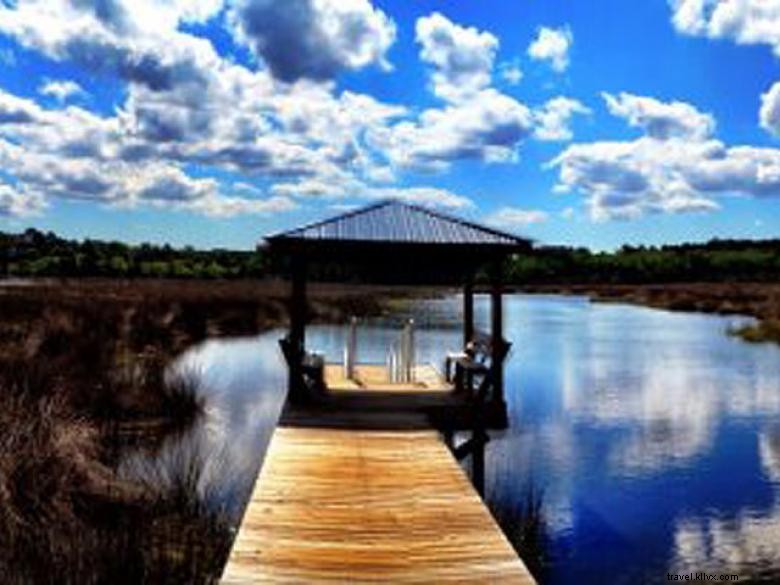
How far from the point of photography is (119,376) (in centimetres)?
1989

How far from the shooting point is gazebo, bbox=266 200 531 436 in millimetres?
14703

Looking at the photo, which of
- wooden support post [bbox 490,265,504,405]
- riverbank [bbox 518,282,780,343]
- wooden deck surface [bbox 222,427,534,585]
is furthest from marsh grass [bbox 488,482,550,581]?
riverbank [bbox 518,282,780,343]

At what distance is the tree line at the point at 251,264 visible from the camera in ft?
348

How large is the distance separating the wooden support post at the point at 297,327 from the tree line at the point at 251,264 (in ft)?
283

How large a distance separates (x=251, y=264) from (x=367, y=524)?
349ft

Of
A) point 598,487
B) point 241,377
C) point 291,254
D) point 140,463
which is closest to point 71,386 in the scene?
point 140,463

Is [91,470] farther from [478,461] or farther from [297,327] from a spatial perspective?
[478,461]

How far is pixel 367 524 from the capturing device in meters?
8.73

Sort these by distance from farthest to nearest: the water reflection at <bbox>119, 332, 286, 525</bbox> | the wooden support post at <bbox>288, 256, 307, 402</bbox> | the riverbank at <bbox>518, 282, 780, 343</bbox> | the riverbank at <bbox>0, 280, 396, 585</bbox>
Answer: the riverbank at <bbox>518, 282, 780, 343</bbox>, the wooden support post at <bbox>288, 256, 307, 402</bbox>, the water reflection at <bbox>119, 332, 286, 525</bbox>, the riverbank at <bbox>0, 280, 396, 585</bbox>

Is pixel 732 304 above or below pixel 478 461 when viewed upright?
above

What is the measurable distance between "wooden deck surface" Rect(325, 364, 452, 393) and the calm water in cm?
155

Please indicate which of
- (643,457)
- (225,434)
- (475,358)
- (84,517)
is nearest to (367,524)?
(84,517)

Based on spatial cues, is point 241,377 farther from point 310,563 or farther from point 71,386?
point 310,563

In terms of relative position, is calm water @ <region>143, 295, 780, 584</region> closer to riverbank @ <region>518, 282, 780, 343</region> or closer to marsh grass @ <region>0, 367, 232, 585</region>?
marsh grass @ <region>0, 367, 232, 585</region>
